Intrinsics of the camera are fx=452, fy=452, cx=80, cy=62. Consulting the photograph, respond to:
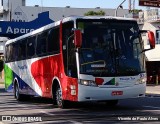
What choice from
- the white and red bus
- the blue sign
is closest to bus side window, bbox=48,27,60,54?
the white and red bus

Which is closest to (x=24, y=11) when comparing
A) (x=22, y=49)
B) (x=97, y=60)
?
(x=22, y=49)

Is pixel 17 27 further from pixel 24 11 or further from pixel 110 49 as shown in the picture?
pixel 24 11

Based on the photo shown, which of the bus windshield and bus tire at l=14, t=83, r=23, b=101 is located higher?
the bus windshield

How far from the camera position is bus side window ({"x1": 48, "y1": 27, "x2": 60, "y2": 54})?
53.2 ft

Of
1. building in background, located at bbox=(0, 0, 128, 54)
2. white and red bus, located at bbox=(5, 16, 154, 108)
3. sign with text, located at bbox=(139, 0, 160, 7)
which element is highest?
building in background, located at bbox=(0, 0, 128, 54)

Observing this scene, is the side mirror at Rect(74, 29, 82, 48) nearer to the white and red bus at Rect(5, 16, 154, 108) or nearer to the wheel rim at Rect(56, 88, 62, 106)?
the white and red bus at Rect(5, 16, 154, 108)

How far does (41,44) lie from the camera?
18109 millimetres

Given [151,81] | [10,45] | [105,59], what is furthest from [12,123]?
[151,81]

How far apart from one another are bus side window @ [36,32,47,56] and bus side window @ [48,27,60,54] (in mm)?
624

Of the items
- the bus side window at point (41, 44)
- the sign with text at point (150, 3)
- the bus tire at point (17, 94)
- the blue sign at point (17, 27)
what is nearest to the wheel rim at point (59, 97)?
the bus side window at point (41, 44)

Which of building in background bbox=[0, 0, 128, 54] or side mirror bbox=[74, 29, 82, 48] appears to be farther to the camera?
building in background bbox=[0, 0, 128, 54]

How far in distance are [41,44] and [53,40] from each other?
161 centimetres

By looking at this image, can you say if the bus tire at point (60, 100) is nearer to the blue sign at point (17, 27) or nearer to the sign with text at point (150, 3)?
the blue sign at point (17, 27)

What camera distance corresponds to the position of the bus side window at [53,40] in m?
16.2
